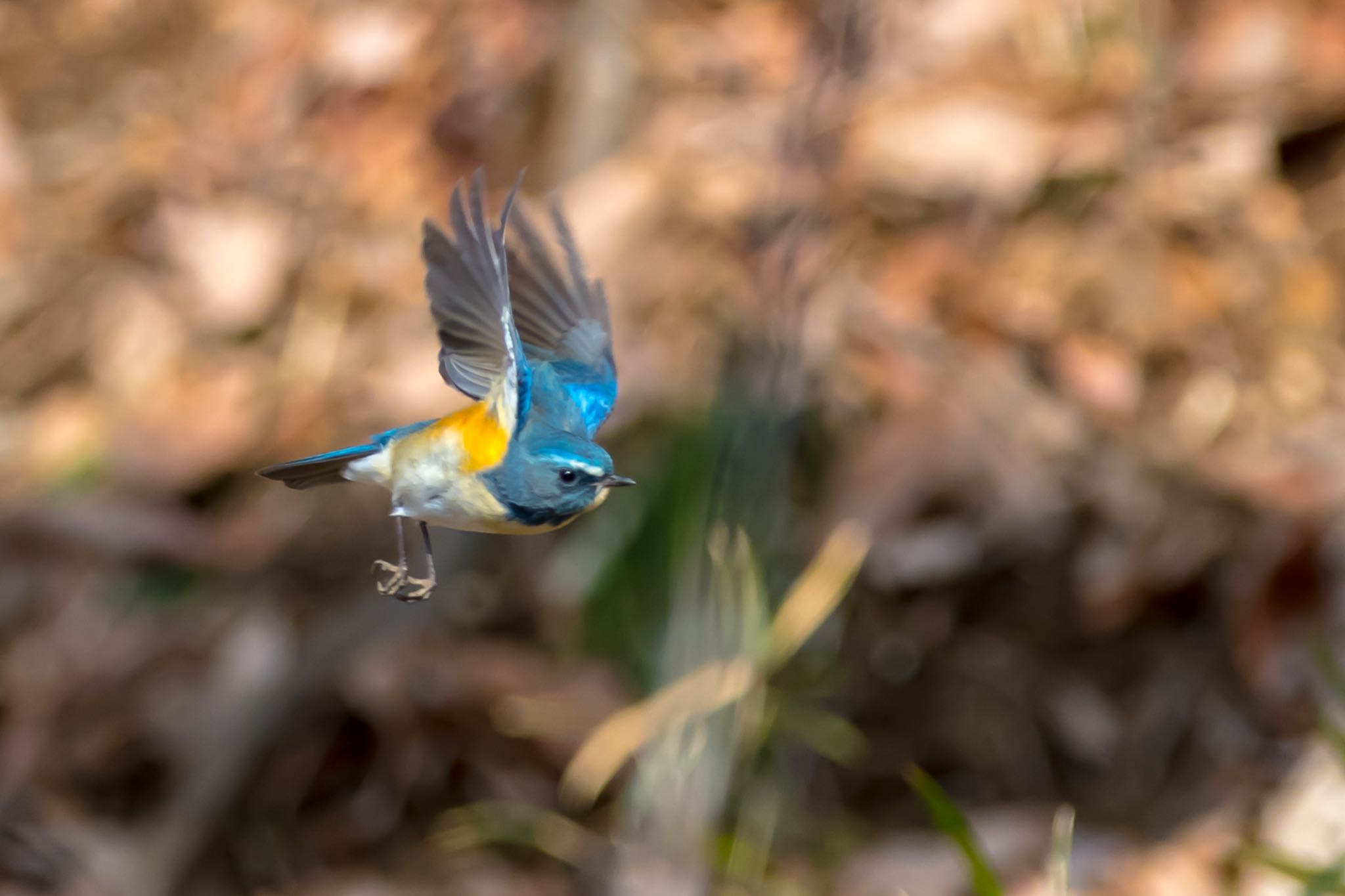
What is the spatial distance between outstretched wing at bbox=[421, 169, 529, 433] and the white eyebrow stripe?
6 cm

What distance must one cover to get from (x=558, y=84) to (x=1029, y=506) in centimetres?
246

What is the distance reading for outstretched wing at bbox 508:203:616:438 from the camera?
1819 mm

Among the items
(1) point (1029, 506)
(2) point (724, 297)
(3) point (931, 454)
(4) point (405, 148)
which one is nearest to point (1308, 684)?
(1) point (1029, 506)

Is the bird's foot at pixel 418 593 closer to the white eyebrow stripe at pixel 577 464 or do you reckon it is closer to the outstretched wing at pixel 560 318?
the white eyebrow stripe at pixel 577 464

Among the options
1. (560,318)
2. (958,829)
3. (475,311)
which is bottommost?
(958,829)

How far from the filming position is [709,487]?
2611 mm

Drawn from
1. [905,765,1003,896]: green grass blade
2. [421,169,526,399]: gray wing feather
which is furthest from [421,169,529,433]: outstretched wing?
[905,765,1003,896]: green grass blade

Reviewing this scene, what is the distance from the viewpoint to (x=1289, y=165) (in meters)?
4.83

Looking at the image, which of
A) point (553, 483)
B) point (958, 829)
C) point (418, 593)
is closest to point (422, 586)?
point (418, 593)

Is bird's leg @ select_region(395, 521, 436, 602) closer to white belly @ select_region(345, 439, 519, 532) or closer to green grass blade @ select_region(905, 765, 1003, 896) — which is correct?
white belly @ select_region(345, 439, 519, 532)

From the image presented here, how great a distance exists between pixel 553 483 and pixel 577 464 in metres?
0.03

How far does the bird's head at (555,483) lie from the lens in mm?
1378

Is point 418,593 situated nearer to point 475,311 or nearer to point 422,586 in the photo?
point 422,586

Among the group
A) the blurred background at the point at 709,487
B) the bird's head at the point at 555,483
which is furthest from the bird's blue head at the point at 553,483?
the blurred background at the point at 709,487
